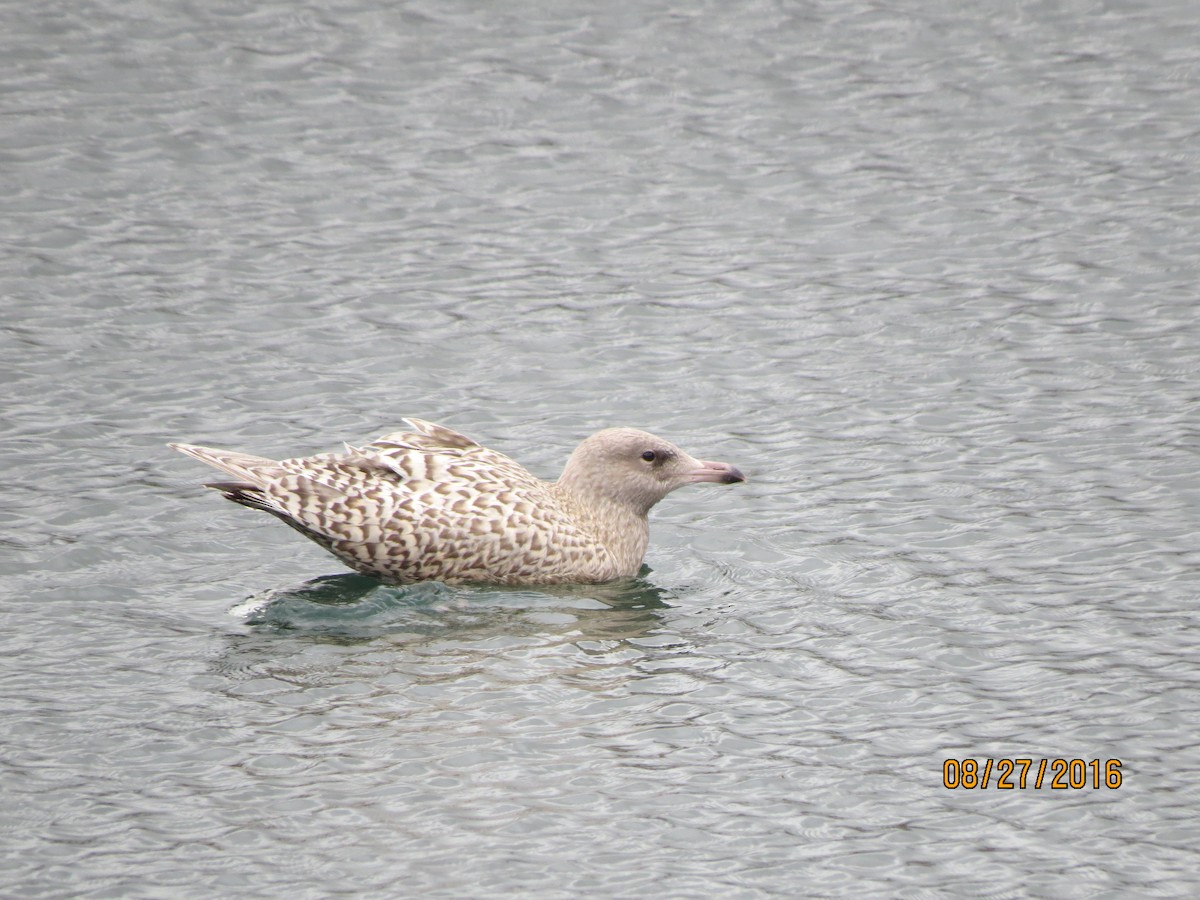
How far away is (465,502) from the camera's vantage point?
12.1m

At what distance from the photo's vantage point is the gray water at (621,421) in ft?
30.6

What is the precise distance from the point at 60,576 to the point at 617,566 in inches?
143

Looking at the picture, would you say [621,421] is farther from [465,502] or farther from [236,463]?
[236,463]

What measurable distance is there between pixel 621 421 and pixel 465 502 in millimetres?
2703

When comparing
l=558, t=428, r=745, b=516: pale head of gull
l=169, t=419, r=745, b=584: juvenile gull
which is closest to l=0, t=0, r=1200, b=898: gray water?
l=169, t=419, r=745, b=584: juvenile gull

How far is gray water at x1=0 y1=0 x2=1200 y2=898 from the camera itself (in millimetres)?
9312

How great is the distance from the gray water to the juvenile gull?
28cm

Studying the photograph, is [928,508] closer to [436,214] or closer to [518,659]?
[518,659]

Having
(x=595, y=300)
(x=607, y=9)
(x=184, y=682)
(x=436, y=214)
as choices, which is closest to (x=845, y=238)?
(x=595, y=300)
